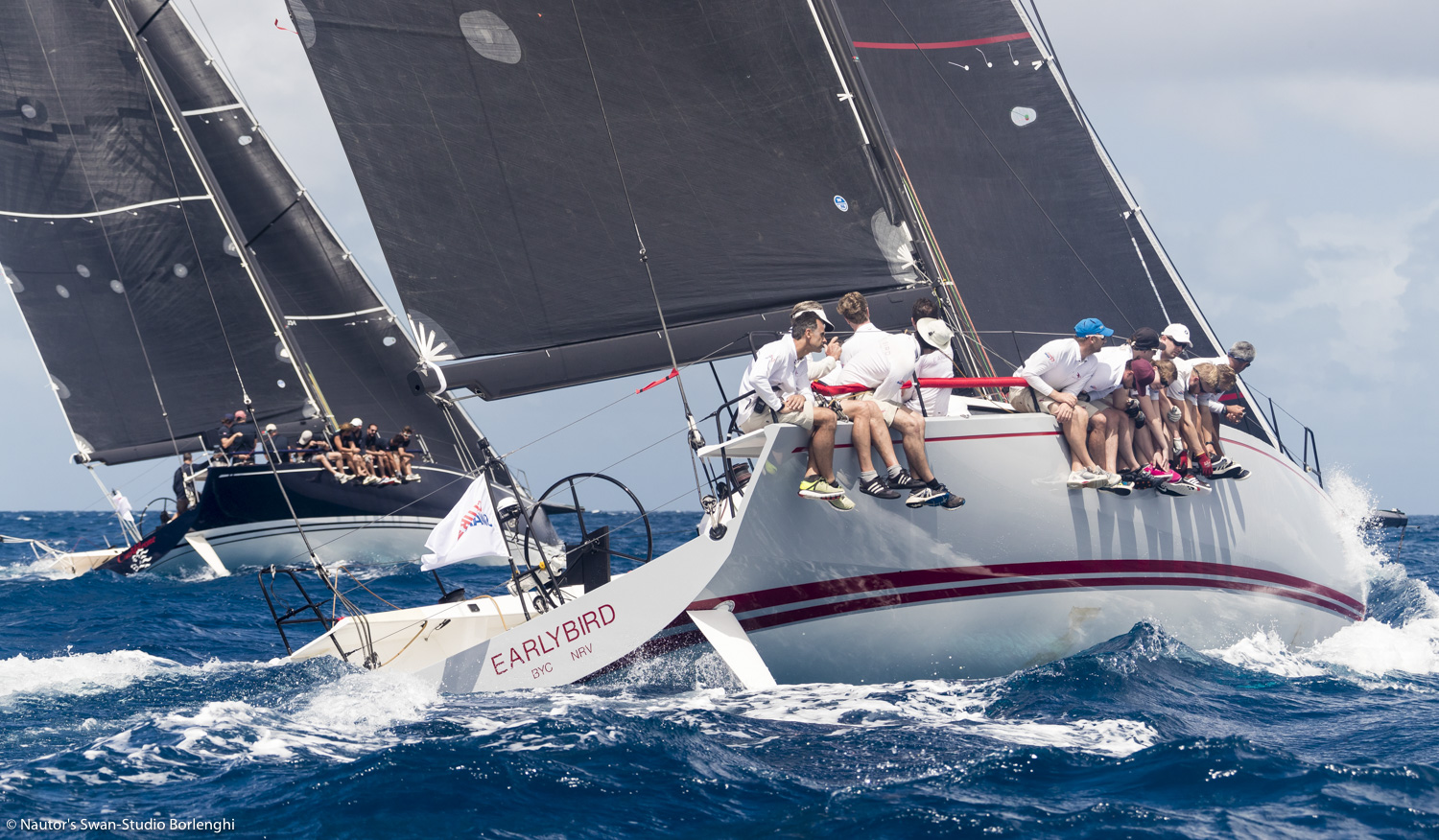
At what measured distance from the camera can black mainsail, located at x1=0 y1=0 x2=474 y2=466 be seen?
17.4 metres

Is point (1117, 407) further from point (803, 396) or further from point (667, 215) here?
point (667, 215)

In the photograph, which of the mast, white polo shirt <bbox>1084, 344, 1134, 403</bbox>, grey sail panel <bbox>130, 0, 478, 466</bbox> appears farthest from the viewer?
grey sail panel <bbox>130, 0, 478, 466</bbox>

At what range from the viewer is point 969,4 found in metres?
9.52

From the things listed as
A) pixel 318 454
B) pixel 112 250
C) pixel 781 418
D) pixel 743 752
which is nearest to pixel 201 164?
pixel 112 250

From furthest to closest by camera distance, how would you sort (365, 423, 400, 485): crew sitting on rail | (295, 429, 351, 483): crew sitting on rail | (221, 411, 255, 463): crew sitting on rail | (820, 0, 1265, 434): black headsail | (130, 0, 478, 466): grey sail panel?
1. (130, 0, 478, 466): grey sail panel
2. (365, 423, 400, 485): crew sitting on rail
3. (221, 411, 255, 463): crew sitting on rail
4. (295, 429, 351, 483): crew sitting on rail
5. (820, 0, 1265, 434): black headsail

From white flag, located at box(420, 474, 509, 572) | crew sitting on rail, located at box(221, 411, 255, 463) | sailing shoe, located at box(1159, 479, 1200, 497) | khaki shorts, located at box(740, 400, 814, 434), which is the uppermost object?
crew sitting on rail, located at box(221, 411, 255, 463)

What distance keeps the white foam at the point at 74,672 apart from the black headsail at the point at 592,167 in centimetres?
315

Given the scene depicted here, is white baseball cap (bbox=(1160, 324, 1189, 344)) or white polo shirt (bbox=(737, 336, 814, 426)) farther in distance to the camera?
white baseball cap (bbox=(1160, 324, 1189, 344))

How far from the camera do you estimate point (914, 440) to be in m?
6.18

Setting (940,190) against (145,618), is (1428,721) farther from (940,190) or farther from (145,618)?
(145,618)

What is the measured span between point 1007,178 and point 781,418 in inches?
156

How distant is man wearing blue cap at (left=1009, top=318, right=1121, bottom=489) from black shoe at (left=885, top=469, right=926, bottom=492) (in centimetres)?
107

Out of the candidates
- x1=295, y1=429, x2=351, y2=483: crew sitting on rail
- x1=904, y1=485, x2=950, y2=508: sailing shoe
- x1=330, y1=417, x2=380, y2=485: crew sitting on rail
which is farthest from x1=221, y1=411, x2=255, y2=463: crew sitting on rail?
x1=904, y1=485, x2=950, y2=508: sailing shoe

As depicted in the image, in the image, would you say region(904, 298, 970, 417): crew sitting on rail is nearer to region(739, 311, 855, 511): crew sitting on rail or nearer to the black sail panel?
region(739, 311, 855, 511): crew sitting on rail
